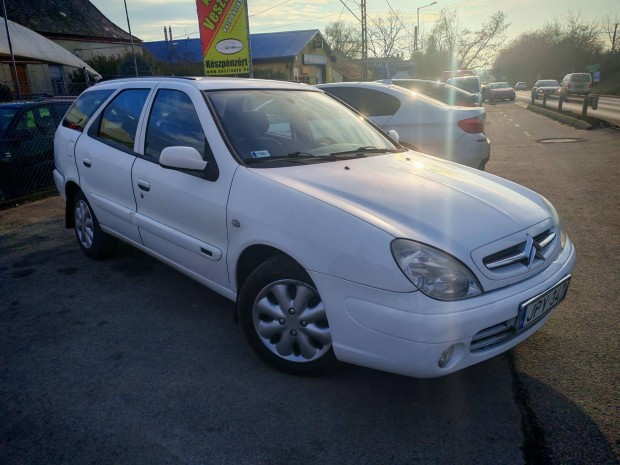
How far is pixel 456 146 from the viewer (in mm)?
6652

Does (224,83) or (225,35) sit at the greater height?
(225,35)

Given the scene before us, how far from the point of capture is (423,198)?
2.75m

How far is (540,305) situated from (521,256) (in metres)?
0.28

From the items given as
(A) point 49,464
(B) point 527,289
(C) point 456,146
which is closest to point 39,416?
(A) point 49,464

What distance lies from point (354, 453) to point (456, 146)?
5215 mm

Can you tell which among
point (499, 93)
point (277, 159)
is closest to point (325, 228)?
point (277, 159)

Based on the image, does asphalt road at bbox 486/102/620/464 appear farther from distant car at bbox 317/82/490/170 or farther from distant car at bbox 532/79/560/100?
distant car at bbox 532/79/560/100

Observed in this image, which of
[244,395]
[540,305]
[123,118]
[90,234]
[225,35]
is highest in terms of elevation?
[225,35]

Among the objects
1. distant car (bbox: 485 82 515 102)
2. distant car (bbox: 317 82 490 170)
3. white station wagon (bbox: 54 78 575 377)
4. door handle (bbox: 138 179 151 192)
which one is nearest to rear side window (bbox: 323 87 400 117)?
distant car (bbox: 317 82 490 170)

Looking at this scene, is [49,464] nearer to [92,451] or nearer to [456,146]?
[92,451]

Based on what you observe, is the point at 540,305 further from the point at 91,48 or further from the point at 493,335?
the point at 91,48

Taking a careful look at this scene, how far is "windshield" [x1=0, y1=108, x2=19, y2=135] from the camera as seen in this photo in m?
7.37

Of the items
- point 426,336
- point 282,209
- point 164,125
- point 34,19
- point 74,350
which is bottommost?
point 74,350

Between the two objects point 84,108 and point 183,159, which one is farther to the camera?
point 84,108
